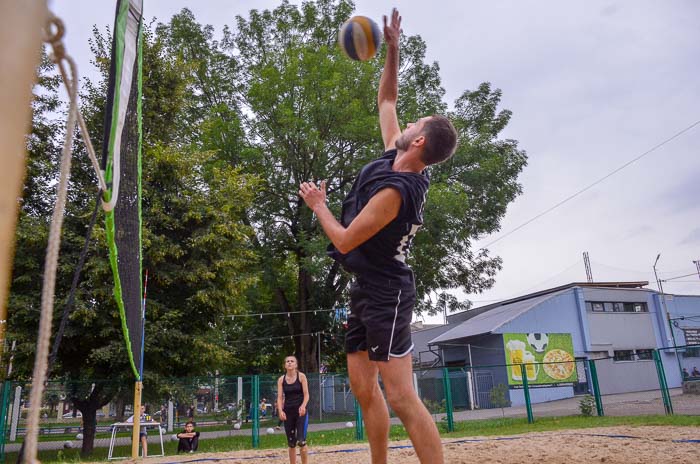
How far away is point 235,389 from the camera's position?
37.2ft

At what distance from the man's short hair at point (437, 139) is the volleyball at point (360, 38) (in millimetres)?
1151

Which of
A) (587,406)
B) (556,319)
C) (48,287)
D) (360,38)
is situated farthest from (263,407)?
(556,319)

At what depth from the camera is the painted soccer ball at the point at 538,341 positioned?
72.1ft

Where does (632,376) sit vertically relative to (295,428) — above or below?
above

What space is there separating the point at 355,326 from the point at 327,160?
615 inches

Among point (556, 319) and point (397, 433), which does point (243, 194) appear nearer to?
point (397, 433)

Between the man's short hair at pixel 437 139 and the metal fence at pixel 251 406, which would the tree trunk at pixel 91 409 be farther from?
the man's short hair at pixel 437 139

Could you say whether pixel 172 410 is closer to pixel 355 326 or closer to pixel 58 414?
pixel 58 414

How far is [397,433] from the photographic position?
36.4ft

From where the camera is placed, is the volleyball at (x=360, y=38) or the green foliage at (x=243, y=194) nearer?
the volleyball at (x=360, y=38)

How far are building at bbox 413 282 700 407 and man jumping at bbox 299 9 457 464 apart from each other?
15.3m

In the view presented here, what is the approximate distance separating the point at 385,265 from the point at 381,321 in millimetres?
318

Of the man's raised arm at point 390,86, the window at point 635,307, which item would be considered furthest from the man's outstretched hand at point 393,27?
the window at point 635,307

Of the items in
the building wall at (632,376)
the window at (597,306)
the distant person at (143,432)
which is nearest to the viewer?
the distant person at (143,432)
